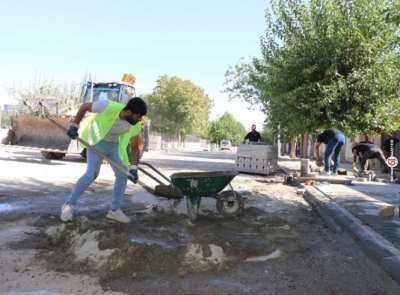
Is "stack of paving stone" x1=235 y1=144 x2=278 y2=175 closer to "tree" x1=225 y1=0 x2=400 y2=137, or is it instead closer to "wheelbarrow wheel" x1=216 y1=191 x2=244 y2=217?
"tree" x1=225 y1=0 x2=400 y2=137

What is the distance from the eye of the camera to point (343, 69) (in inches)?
474

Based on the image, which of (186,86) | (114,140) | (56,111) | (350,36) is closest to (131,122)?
(114,140)

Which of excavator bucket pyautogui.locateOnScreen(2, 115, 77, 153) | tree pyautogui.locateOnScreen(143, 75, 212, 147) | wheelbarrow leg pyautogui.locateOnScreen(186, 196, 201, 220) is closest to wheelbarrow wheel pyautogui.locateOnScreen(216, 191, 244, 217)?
wheelbarrow leg pyautogui.locateOnScreen(186, 196, 201, 220)

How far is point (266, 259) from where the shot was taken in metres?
3.67

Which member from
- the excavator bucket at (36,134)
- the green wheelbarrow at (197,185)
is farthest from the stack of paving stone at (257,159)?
the green wheelbarrow at (197,185)

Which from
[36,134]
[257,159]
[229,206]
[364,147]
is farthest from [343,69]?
[36,134]

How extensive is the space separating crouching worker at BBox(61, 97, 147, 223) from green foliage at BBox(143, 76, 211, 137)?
39762 mm

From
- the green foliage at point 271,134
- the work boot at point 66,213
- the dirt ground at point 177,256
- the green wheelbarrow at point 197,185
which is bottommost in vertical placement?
the dirt ground at point 177,256

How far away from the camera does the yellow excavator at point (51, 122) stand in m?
13.7

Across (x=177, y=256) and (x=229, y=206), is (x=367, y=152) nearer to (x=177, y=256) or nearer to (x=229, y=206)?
(x=229, y=206)

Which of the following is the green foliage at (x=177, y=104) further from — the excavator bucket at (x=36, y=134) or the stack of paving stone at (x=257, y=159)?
the stack of paving stone at (x=257, y=159)

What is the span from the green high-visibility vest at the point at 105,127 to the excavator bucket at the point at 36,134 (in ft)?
29.0

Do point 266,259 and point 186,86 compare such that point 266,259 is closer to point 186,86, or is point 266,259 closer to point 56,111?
point 56,111

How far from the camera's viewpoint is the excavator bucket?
45.3 feet
